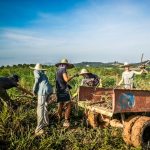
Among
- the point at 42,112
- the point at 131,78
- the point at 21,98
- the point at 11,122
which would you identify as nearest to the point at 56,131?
the point at 42,112

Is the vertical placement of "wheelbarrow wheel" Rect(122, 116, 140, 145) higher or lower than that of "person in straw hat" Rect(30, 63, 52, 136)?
lower

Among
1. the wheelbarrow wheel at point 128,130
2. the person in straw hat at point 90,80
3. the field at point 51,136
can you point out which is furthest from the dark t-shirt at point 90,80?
the wheelbarrow wheel at point 128,130

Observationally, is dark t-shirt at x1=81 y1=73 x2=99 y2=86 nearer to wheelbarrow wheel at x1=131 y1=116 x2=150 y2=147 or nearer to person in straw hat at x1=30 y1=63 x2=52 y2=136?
person in straw hat at x1=30 y1=63 x2=52 y2=136

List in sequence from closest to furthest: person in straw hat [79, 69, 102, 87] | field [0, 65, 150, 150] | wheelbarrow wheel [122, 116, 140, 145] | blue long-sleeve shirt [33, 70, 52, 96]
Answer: field [0, 65, 150, 150] < wheelbarrow wheel [122, 116, 140, 145] < blue long-sleeve shirt [33, 70, 52, 96] < person in straw hat [79, 69, 102, 87]

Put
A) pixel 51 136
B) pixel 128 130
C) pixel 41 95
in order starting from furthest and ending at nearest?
pixel 41 95 → pixel 51 136 → pixel 128 130

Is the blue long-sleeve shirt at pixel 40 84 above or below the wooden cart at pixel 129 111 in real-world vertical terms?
above

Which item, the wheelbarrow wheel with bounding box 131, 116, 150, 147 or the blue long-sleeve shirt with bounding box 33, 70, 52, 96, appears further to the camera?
the blue long-sleeve shirt with bounding box 33, 70, 52, 96

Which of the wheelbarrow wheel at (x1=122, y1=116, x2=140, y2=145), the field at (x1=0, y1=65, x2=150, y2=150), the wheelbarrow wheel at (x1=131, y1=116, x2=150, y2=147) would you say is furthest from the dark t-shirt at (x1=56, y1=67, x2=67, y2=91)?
the wheelbarrow wheel at (x1=131, y1=116, x2=150, y2=147)

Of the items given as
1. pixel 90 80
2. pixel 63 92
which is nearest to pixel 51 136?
pixel 63 92

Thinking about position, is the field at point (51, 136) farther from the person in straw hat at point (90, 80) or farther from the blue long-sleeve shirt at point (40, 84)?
the person in straw hat at point (90, 80)

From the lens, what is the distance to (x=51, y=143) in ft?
21.6

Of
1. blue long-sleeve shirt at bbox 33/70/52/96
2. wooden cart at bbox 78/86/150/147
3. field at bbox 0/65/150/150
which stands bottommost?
field at bbox 0/65/150/150

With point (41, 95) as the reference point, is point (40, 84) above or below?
above

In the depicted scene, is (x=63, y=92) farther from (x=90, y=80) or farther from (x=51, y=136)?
(x=51, y=136)
